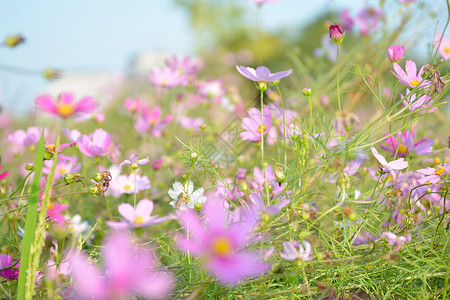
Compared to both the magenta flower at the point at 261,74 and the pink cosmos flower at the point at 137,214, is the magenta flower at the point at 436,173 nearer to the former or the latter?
the magenta flower at the point at 261,74

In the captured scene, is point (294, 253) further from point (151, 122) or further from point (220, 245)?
point (151, 122)

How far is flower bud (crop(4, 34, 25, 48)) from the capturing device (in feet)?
2.26

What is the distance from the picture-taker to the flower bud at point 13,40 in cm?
69

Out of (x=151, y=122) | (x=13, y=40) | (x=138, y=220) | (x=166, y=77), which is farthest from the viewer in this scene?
(x=166, y=77)

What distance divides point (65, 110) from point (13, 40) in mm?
318

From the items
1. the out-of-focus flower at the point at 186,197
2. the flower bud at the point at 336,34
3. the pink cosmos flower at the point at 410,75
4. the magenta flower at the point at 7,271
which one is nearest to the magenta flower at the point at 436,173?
the pink cosmos flower at the point at 410,75

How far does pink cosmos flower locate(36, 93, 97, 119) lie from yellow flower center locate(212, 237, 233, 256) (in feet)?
0.76

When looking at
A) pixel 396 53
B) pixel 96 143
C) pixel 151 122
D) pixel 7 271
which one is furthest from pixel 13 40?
pixel 396 53

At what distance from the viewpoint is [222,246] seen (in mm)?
434

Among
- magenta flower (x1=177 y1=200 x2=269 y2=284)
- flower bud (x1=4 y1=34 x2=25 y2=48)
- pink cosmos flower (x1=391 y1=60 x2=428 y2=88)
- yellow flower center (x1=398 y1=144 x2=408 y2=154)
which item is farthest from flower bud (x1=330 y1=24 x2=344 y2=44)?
flower bud (x1=4 y1=34 x2=25 y2=48)

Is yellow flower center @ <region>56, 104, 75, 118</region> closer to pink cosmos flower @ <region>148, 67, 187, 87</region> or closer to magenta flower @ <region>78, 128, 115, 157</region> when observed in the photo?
magenta flower @ <region>78, 128, 115, 157</region>

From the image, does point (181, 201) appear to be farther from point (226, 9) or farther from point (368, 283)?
point (226, 9)

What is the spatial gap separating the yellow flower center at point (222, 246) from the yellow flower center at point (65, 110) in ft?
0.76

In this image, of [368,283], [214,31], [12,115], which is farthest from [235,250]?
[214,31]
